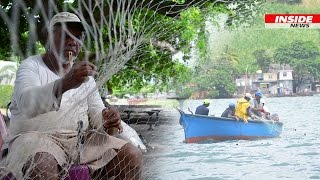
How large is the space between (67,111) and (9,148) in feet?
0.61

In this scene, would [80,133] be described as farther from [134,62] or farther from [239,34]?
[239,34]

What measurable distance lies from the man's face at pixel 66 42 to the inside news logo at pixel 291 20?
13.3 feet

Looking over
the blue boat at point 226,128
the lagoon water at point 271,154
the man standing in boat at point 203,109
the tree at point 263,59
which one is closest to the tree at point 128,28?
the tree at point 263,59

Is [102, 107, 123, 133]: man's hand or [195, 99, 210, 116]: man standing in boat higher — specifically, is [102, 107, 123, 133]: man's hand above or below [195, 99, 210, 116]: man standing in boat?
above

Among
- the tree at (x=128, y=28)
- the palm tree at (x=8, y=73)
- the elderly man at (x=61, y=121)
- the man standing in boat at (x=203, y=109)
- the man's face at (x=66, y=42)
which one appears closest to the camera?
the elderly man at (x=61, y=121)

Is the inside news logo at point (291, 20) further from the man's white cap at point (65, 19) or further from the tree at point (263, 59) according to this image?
the man's white cap at point (65, 19)

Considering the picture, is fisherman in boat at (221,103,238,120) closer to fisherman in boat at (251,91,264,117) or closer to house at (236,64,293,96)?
fisherman in boat at (251,91,264,117)

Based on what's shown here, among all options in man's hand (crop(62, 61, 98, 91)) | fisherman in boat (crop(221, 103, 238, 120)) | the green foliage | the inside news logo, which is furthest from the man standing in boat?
man's hand (crop(62, 61, 98, 91))

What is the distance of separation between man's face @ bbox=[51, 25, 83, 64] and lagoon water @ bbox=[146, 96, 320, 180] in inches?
210

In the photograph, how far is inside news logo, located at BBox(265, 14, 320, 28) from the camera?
570cm

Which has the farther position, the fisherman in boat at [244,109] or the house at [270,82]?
the fisherman in boat at [244,109]

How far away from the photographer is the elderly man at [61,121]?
4.80ft

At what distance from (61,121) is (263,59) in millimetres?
5363

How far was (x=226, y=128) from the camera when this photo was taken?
8117 mm
